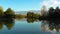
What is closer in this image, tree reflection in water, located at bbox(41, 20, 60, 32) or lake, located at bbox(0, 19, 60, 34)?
lake, located at bbox(0, 19, 60, 34)

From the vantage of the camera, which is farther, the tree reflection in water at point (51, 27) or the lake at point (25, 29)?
the tree reflection in water at point (51, 27)

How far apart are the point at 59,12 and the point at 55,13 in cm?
126

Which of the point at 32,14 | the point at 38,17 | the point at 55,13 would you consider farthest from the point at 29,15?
the point at 55,13

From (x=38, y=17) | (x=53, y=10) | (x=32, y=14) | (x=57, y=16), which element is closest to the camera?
(x=57, y=16)

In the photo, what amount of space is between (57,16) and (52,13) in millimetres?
1916

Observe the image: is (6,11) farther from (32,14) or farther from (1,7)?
(32,14)

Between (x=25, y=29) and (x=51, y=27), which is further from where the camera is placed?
(x=51, y=27)

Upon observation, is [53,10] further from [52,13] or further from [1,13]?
[1,13]

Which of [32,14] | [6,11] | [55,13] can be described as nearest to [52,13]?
[55,13]

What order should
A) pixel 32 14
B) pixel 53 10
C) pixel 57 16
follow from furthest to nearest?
pixel 32 14 < pixel 53 10 < pixel 57 16

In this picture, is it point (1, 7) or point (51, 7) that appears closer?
point (51, 7)

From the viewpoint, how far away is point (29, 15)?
6072 centimetres

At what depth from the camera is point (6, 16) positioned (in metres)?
54.9

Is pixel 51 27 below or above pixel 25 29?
below
